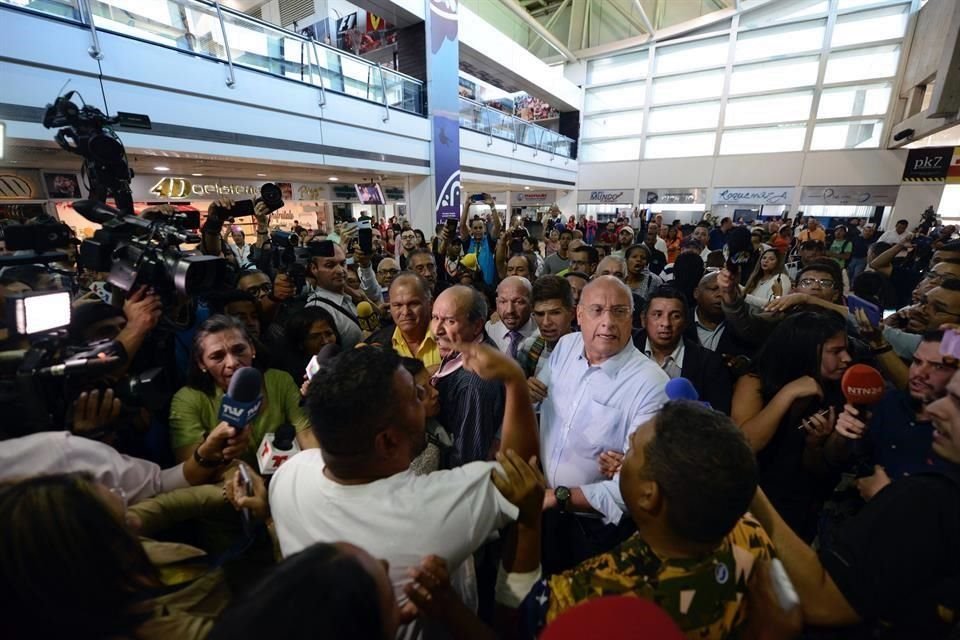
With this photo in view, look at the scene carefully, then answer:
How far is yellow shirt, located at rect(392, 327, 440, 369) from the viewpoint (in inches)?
82.8

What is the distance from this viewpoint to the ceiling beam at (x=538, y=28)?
14.5 meters

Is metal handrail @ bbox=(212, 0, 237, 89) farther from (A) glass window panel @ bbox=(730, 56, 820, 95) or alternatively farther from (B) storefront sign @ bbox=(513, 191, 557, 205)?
(A) glass window panel @ bbox=(730, 56, 820, 95)

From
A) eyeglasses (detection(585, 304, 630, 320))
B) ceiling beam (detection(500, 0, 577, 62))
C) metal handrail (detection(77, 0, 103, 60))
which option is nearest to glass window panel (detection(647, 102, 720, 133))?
ceiling beam (detection(500, 0, 577, 62))

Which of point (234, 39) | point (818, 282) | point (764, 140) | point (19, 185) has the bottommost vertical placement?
point (818, 282)

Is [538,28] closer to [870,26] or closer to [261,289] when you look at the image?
[870,26]

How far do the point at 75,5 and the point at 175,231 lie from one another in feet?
19.2

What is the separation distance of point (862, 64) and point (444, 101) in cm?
1513

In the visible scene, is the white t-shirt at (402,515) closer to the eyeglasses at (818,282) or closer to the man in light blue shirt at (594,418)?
the man in light blue shirt at (594,418)

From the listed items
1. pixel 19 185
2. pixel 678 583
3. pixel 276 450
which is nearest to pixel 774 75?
pixel 678 583

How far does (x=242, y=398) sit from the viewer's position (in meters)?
1.20

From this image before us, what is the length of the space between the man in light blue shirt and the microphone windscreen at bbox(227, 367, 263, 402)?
3.56 feet

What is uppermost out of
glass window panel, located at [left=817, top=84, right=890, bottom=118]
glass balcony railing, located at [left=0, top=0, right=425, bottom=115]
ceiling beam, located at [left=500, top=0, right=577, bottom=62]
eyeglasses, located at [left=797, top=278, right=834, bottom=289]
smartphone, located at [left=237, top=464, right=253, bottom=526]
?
ceiling beam, located at [left=500, top=0, right=577, bottom=62]

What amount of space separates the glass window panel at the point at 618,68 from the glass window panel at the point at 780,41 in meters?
3.77

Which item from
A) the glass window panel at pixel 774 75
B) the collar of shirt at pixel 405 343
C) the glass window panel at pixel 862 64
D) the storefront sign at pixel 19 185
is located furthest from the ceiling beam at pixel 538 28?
the collar of shirt at pixel 405 343
